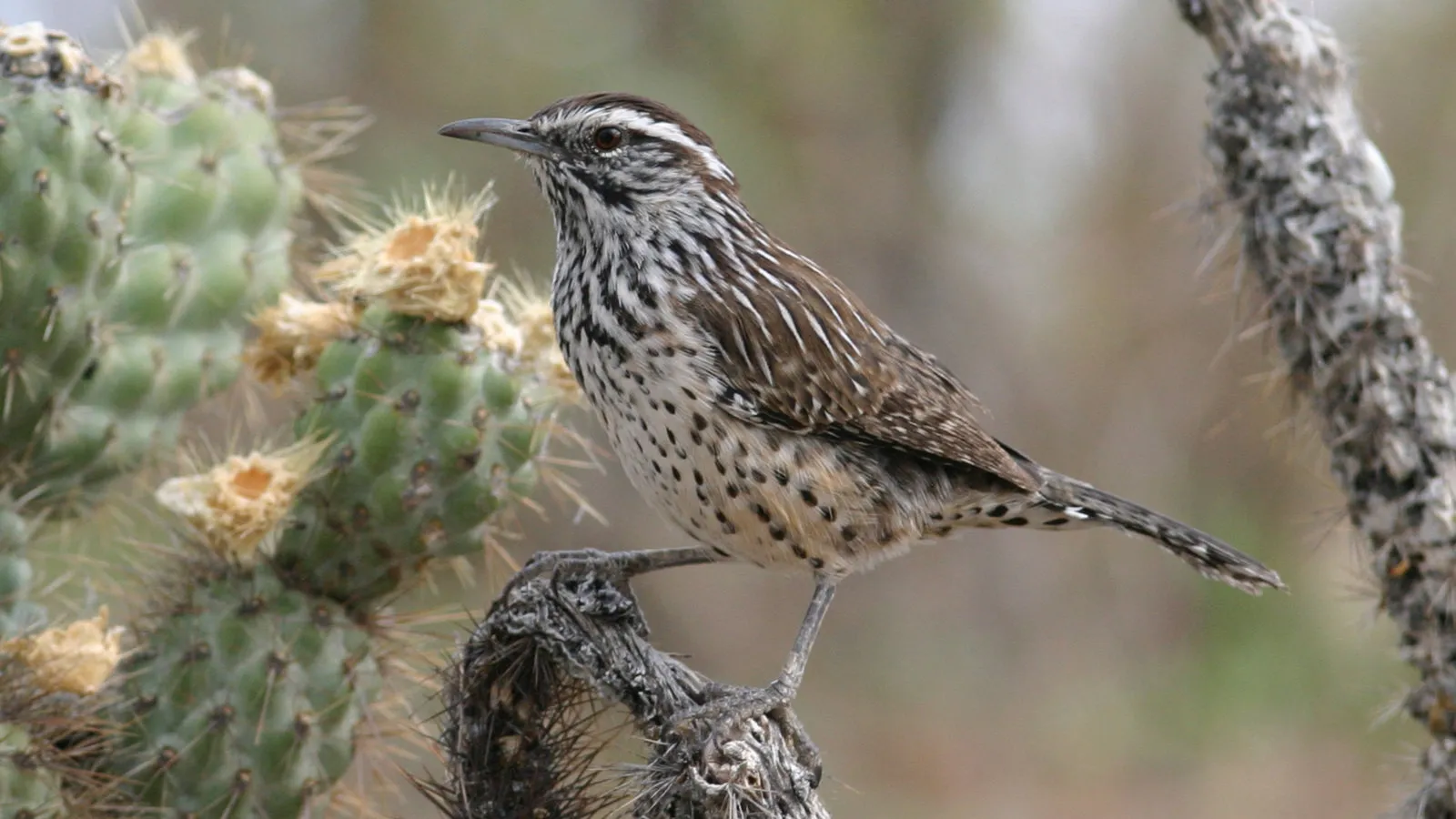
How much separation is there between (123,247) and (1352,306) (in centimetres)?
203

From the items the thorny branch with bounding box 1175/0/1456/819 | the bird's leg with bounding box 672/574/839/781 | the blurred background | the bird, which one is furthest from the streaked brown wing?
the blurred background

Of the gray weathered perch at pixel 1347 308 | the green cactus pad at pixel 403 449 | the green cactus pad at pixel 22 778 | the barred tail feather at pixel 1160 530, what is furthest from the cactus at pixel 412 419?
the barred tail feather at pixel 1160 530

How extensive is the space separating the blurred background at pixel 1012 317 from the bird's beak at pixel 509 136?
3.72m

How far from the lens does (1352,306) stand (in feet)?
8.02

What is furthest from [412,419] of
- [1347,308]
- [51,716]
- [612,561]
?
[1347,308]

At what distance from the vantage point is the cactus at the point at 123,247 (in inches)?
81.0

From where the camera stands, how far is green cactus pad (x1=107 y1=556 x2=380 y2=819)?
86.0 inches

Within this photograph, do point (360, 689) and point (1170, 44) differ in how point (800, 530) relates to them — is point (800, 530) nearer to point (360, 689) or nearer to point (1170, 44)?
point (360, 689)

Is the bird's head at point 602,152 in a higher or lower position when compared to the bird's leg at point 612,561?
higher

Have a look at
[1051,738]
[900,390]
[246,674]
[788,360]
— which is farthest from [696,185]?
[1051,738]

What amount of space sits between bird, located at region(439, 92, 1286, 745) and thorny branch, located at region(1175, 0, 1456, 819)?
257 millimetres

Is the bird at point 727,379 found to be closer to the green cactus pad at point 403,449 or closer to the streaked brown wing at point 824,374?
the streaked brown wing at point 824,374

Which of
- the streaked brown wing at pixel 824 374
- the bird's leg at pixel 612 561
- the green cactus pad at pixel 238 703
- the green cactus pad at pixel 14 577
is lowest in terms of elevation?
the green cactus pad at pixel 238 703

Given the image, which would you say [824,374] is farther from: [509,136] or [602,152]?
[509,136]
